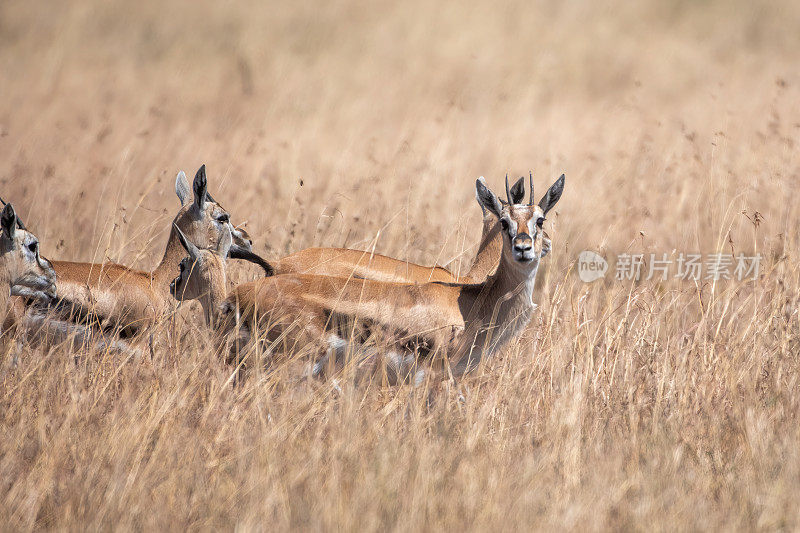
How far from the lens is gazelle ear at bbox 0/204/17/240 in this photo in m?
4.70

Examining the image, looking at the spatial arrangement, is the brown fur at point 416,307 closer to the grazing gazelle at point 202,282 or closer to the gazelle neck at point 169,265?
the grazing gazelle at point 202,282

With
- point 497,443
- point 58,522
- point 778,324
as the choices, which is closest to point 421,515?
point 497,443

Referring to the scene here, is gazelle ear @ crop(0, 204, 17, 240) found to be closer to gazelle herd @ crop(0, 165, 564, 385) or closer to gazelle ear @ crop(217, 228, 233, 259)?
gazelle herd @ crop(0, 165, 564, 385)

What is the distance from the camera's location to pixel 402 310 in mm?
4941

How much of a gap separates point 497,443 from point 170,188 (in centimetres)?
570

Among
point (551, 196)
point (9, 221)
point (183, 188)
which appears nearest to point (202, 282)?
point (9, 221)

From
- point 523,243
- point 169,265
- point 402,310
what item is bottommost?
point 169,265

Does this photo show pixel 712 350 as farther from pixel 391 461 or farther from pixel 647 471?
pixel 391 461

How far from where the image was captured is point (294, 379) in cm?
439

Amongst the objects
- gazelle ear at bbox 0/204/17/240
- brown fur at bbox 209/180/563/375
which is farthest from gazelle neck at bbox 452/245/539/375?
gazelle ear at bbox 0/204/17/240

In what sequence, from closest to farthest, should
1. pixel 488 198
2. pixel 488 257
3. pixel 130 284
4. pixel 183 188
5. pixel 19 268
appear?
pixel 19 268 < pixel 488 198 < pixel 130 284 < pixel 183 188 < pixel 488 257

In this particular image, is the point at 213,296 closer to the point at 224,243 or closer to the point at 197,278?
the point at 197,278

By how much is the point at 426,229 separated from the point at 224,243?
2.22 meters

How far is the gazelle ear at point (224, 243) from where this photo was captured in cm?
579
